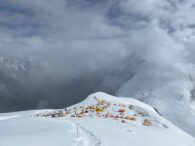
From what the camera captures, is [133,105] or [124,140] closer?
[124,140]

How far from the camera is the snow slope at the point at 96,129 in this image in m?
27.7

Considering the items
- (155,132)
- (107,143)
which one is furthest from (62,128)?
(155,132)

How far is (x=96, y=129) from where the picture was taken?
32969 mm

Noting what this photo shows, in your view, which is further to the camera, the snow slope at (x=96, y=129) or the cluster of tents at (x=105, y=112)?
the cluster of tents at (x=105, y=112)

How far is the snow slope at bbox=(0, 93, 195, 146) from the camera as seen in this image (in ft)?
90.8

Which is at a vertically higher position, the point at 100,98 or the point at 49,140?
the point at 100,98

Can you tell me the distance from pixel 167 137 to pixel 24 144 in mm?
13441

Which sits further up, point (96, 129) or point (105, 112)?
point (105, 112)

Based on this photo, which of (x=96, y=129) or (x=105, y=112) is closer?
(x=96, y=129)

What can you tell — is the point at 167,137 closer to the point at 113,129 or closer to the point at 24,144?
the point at 113,129

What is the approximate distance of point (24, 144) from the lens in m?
25.9

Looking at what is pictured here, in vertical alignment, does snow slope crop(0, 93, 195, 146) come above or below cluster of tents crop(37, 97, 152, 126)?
below

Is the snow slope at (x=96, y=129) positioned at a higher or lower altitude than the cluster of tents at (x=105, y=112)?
lower

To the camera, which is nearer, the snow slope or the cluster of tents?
the snow slope
